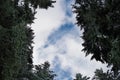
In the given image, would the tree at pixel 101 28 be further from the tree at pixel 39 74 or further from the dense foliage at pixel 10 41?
the tree at pixel 39 74

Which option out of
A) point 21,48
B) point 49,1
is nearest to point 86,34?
point 21,48

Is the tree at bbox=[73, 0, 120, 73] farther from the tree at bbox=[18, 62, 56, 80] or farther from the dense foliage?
the tree at bbox=[18, 62, 56, 80]

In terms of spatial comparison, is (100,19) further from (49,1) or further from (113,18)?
(49,1)

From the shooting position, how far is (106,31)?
19719 millimetres

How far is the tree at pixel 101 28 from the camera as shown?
1848 cm

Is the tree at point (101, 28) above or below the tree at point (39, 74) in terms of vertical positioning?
below

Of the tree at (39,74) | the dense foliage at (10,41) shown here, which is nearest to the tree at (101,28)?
the dense foliage at (10,41)

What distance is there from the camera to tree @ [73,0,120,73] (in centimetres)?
1848

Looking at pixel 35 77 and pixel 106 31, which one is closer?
pixel 106 31

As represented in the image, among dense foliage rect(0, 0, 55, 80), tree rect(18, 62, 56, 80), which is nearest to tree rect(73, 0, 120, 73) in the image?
dense foliage rect(0, 0, 55, 80)

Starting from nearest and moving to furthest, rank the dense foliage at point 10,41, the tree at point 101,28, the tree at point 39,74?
→ the tree at point 101,28 → the dense foliage at point 10,41 → the tree at point 39,74

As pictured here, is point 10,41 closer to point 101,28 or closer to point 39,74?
point 101,28

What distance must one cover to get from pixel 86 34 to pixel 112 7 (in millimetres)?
2694

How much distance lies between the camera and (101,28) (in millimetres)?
19797
